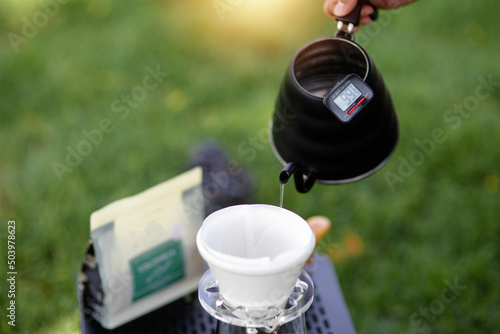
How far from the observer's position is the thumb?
1.04 meters

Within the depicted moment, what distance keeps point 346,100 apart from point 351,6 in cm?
26

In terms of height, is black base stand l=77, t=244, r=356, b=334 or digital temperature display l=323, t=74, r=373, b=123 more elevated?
digital temperature display l=323, t=74, r=373, b=123

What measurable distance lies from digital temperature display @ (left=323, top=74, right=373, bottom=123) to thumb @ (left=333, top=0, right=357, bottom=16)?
0.21 m

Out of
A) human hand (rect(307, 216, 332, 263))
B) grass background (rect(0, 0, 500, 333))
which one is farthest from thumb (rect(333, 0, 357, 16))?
grass background (rect(0, 0, 500, 333))

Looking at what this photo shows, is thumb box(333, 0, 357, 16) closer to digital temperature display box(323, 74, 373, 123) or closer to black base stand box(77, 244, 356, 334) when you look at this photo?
digital temperature display box(323, 74, 373, 123)

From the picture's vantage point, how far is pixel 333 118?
34.9 inches

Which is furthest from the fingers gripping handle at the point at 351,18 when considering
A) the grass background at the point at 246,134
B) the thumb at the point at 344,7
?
the grass background at the point at 246,134

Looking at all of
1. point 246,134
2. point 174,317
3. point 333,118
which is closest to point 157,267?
point 174,317

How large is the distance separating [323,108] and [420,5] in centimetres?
247

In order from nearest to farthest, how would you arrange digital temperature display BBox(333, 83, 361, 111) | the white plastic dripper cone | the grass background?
the white plastic dripper cone, digital temperature display BBox(333, 83, 361, 111), the grass background

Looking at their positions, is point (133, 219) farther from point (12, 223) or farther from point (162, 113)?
point (162, 113)

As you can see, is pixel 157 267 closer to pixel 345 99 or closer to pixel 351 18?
pixel 345 99

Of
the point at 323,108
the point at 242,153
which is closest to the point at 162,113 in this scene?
the point at 242,153

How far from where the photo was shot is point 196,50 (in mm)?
2676
